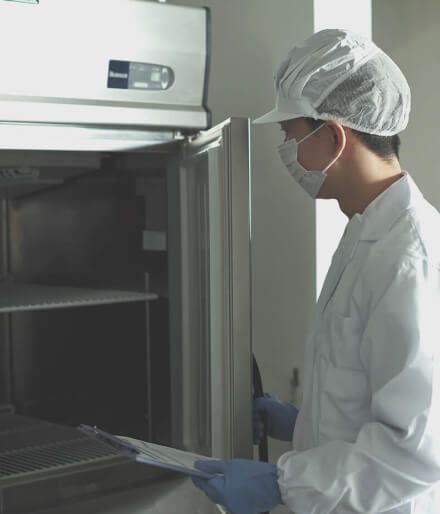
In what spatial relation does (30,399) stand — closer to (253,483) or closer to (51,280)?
(51,280)

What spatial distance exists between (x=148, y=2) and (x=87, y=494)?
94 centimetres

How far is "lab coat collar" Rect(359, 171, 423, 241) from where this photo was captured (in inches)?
47.0

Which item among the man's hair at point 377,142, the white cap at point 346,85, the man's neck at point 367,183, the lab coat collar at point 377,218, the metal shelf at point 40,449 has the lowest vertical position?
the metal shelf at point 40,449

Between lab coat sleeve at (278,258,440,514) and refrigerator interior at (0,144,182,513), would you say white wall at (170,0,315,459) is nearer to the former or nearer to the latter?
refrigerator interior at (0,144,182,513)

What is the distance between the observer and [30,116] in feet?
4.02

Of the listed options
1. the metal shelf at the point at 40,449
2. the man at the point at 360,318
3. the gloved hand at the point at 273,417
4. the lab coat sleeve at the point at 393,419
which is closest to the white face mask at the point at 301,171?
the man at the point at 360,318

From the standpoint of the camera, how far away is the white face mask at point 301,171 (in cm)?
123

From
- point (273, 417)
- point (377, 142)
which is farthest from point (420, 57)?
point (273, 417)

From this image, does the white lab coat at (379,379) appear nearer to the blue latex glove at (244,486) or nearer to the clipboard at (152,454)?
the blue latex glove at (244,486)

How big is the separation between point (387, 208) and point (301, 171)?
164mm

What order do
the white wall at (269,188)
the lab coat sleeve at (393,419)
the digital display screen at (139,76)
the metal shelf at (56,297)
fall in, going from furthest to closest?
1. the white wall at (269,188)
2. the metal shelf at (56,297)
3. the digital display screen at (139,76)
4. the lab coat sleeve at (393,419)

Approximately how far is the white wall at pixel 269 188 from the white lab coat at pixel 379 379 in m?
0.45

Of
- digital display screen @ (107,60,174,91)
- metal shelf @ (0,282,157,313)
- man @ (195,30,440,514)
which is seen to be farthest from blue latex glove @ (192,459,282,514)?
digital display screen @ (107,60,174,91)

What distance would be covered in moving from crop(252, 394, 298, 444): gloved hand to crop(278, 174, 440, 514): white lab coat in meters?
0.26
